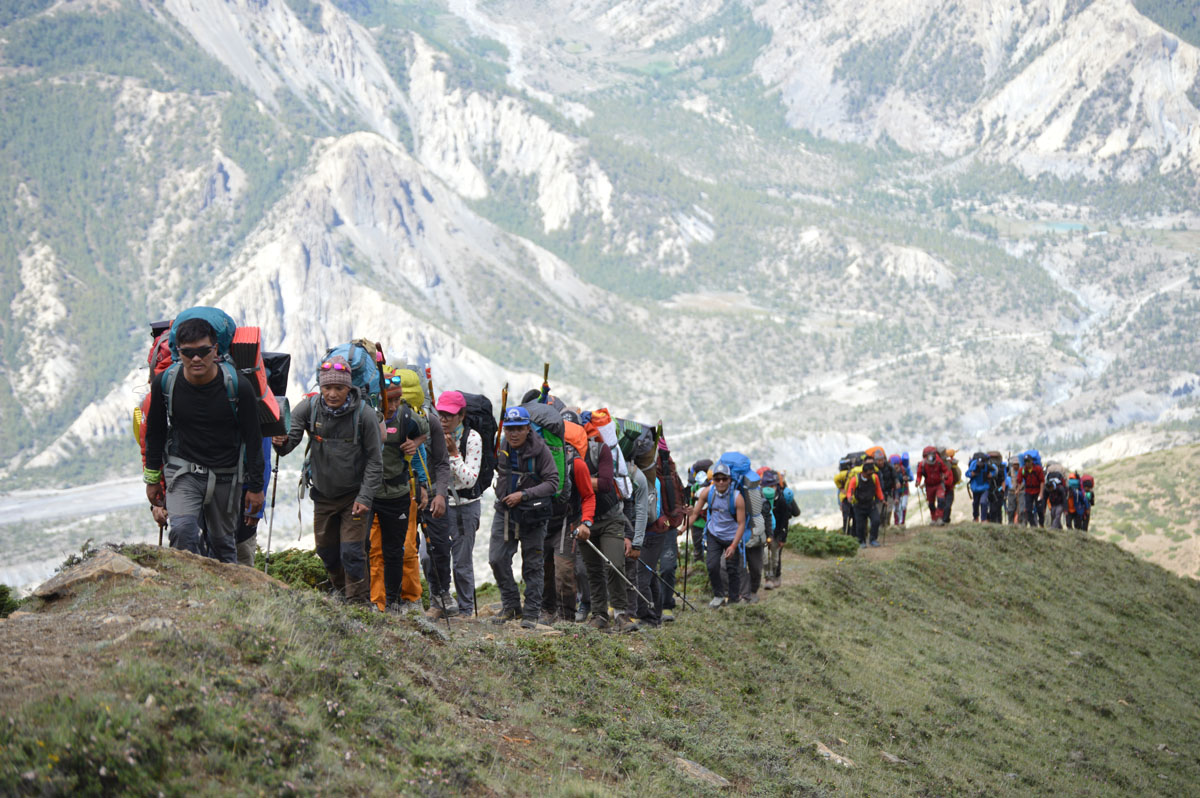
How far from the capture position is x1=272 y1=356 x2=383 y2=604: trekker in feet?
29.8

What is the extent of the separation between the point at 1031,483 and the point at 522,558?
21729mm

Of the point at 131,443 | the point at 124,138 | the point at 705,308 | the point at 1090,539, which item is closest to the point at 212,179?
the point at 124,138

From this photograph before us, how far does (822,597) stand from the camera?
17.5m

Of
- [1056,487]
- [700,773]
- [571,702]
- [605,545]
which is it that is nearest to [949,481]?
[1056,487]

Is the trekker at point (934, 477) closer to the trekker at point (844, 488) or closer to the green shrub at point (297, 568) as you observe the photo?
the trekker at point (844, 488)

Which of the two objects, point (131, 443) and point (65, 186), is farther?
point (65, 186)

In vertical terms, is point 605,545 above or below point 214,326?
below

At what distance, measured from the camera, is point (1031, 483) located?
29.5m

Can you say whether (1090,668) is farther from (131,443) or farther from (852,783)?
(131,443)

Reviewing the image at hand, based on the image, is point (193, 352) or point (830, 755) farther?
point (830, 755)

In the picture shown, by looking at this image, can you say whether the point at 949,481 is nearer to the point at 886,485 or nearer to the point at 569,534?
the point at 886,485

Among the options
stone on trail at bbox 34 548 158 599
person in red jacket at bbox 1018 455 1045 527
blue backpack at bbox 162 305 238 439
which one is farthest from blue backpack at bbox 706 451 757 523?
person in red jacket at bbox 1018 455 1045 527

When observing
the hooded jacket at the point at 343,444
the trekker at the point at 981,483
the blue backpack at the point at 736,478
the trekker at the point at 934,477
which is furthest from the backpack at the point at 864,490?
the hooded jacket at the point at 343,444

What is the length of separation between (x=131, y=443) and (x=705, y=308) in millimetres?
93297
